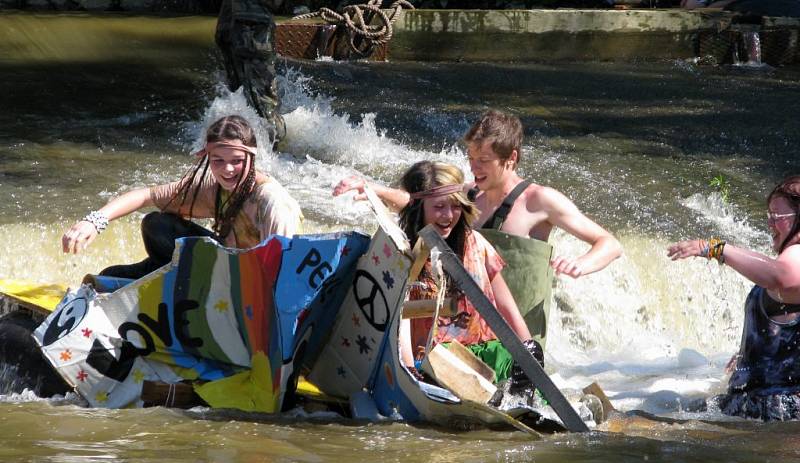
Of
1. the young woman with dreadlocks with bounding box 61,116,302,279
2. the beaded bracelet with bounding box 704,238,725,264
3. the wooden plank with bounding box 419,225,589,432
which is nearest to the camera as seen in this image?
the wooden plank with bounding box 419,225,589,432

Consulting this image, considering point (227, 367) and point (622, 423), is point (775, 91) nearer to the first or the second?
point (622, 423)

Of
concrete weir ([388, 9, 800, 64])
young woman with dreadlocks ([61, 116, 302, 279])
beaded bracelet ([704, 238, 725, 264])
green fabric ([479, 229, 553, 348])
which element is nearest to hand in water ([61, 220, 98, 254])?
young woman with dreadlocks ([61, 116, 302, 279])

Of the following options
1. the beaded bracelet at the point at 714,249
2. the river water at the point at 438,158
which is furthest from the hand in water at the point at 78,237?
the beaded bracelet at the point at 714,249

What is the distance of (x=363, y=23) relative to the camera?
12.8m

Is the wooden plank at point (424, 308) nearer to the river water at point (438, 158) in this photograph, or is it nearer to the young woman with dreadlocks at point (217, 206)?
the river water at point (438, 158)

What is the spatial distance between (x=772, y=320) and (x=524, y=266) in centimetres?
105

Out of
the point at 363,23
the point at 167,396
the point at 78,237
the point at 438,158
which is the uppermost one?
the point at 363,23

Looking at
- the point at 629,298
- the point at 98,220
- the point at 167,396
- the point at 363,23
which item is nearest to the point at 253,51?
the point at 363,23

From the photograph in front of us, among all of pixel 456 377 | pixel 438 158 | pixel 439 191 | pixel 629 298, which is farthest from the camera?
pixel 438 158

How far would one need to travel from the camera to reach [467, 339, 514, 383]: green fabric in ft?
15.2

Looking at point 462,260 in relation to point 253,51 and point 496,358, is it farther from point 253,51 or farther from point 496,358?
point 253,51

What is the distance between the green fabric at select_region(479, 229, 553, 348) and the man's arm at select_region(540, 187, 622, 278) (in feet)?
0.23

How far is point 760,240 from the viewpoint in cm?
819

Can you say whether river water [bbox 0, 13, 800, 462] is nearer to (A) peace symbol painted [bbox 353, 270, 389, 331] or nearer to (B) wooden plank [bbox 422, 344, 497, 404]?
(B) wooden plank [bbox 422, 344, 497, 404]
